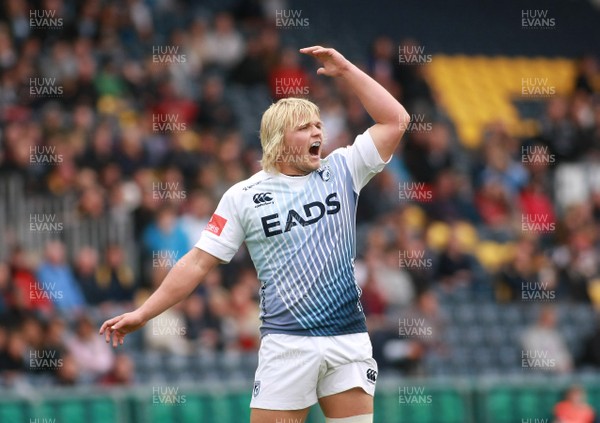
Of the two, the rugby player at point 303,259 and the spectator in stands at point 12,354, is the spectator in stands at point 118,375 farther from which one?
the rugby player at point 303,259

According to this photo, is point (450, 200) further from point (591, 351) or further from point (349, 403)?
point (349, 403)

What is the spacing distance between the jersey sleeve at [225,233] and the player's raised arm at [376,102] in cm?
78

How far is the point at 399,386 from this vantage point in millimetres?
13383

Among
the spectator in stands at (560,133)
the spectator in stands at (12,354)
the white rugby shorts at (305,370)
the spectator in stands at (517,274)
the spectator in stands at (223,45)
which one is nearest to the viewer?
the white rugby shorts at (305,370)

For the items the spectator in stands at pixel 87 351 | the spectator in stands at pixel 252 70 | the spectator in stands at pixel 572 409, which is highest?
the spectator in stands at pixel 252 70

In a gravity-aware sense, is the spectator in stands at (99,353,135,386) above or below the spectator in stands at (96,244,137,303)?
below

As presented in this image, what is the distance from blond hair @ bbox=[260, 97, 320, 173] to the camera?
264 inches

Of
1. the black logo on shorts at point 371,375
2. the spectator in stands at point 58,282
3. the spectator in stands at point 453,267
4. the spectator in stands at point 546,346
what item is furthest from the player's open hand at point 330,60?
the spectator in stands at point 453,267

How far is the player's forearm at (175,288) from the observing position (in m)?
6.70

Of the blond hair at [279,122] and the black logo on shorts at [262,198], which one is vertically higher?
the blond hair at [279,122]

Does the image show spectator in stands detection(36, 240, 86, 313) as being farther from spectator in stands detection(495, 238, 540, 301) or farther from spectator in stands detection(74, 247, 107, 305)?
spectator in stands detection(495, 238, 540, 301)

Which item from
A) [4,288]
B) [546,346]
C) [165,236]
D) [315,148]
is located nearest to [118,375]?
[4,288]

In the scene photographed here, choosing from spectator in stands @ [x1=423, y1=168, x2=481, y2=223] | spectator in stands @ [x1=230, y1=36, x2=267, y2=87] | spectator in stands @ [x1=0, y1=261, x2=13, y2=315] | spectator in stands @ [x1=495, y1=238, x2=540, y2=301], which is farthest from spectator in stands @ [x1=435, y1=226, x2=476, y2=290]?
spectator in stands @ [x1=0, y1=261, x2=13, y2=315]

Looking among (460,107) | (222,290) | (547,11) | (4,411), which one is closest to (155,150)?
(222,290)
